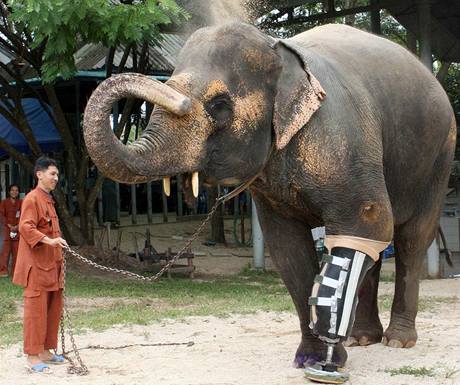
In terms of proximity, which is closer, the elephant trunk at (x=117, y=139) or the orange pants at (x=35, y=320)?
the elephant trunk at (x=117, y=139)

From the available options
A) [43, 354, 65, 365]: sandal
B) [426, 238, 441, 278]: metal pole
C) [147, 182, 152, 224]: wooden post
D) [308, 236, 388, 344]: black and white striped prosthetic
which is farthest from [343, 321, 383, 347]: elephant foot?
[147, 182, 152, 224]: wooden post

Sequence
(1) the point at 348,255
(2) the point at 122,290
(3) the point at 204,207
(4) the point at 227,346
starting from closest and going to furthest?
(1) the point at 348,255, (4) the point at 227,346, (2) the point at 122,290, (3) the point at 204,207

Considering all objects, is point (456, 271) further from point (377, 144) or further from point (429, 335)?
point (377, 144)

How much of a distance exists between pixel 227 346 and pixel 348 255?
6.58ft

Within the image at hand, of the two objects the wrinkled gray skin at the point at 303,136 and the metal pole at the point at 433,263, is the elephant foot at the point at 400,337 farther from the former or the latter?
the metal pole at the point at 433,263

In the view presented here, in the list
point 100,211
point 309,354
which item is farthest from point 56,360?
point 100,211

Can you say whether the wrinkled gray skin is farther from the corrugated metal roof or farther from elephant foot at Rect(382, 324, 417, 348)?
the corrugated metal roof

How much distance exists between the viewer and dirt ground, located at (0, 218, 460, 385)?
536 centimetres

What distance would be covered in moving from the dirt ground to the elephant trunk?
1773 mm

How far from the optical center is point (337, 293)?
478 cm

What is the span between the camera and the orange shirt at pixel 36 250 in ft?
19.0

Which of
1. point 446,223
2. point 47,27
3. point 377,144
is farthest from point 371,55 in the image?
point 446,223

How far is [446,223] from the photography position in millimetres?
14625

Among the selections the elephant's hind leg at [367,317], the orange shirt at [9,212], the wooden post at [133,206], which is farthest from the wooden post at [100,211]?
the elephant's hind leg at [367,317]
